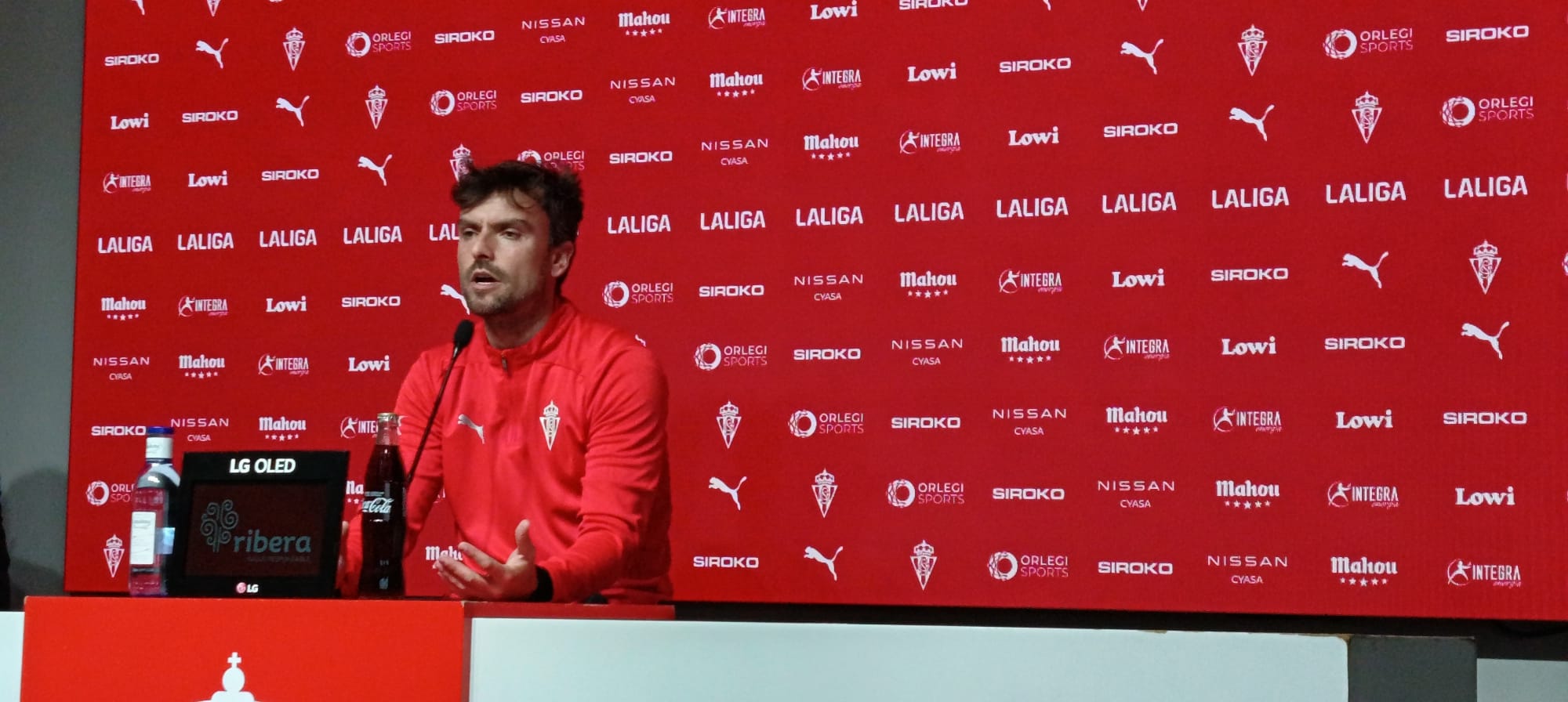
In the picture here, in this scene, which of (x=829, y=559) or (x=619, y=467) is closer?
(x=619, y=467)

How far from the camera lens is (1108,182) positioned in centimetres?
320

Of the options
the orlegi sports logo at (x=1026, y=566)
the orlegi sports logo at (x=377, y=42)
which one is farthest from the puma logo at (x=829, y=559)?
the orlegi sports logo at (x=377, y=42)

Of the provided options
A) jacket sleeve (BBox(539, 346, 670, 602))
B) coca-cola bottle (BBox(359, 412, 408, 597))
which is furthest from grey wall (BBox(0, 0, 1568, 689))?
coca-cola bottle (BBox(359, 412, 408, 597))

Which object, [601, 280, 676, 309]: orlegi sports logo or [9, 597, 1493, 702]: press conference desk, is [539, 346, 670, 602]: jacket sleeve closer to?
[9, 597, 1493, 702]: press conference desk

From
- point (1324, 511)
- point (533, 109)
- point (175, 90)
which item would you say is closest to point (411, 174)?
point (533, 109)

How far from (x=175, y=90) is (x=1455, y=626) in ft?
11.2

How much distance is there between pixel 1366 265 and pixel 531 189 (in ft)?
5.82

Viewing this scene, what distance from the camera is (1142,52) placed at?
127 inches

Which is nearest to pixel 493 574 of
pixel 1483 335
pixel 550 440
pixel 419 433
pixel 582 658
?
pixel 582 658

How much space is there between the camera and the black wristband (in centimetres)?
186

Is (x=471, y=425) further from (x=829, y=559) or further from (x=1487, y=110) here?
(x=1487, y=110)

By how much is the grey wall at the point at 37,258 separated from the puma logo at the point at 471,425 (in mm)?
1864

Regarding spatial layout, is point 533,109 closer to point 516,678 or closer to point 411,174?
point 411,174

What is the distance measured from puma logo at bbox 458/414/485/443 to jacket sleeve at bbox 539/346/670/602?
21cm
